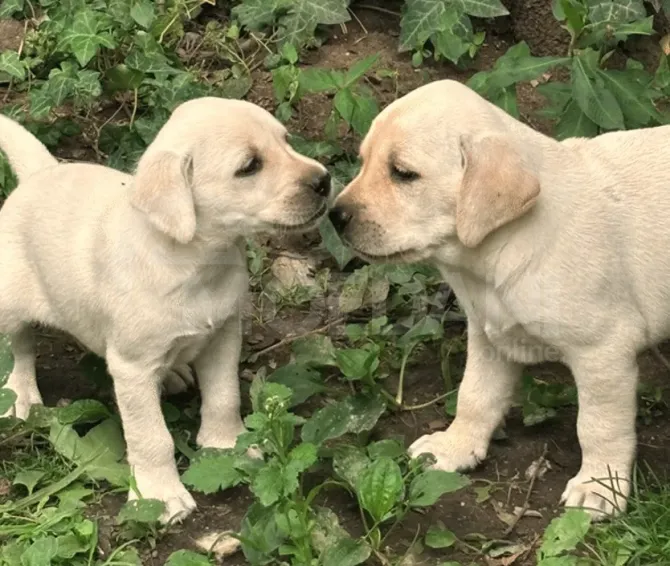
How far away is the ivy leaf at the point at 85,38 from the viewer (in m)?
6.45

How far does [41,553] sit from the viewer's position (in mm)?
4371

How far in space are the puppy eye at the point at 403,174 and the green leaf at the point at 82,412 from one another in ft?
6.05

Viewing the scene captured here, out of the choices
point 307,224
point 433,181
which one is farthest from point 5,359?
point 433,181

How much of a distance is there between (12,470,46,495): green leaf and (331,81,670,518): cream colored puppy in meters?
1.79

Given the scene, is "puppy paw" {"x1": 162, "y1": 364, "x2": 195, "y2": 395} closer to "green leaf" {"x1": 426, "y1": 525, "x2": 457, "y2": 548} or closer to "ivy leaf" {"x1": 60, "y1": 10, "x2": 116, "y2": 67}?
"green leaf" {"x1": 426, "y1": 525, "x2": 457, "y2": 548}

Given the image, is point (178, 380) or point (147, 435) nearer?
point (147, 435)

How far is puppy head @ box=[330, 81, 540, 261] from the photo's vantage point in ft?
13.5

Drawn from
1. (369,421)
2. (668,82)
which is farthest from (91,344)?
(668,82)

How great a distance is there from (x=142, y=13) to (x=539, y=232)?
351 centimetres

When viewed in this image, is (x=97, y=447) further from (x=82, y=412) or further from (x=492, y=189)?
(x=492, y=189)

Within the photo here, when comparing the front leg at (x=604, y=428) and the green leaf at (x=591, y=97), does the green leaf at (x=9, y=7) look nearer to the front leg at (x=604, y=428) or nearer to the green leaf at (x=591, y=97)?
the green leaf at (x=591, y=97)

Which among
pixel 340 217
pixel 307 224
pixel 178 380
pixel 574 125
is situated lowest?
pixel 178 380

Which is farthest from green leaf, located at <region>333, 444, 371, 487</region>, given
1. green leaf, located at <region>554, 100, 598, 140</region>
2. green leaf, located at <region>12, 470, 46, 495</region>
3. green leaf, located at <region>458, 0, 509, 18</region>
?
green leaf, located at <region>458, 0, 509, 18</region>

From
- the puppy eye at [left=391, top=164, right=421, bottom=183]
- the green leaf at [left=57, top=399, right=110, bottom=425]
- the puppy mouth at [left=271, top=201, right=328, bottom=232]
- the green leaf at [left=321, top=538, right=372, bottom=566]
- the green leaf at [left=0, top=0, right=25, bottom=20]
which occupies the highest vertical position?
the puppy eye at [left=391, top=164, right=421, bottom=183]
